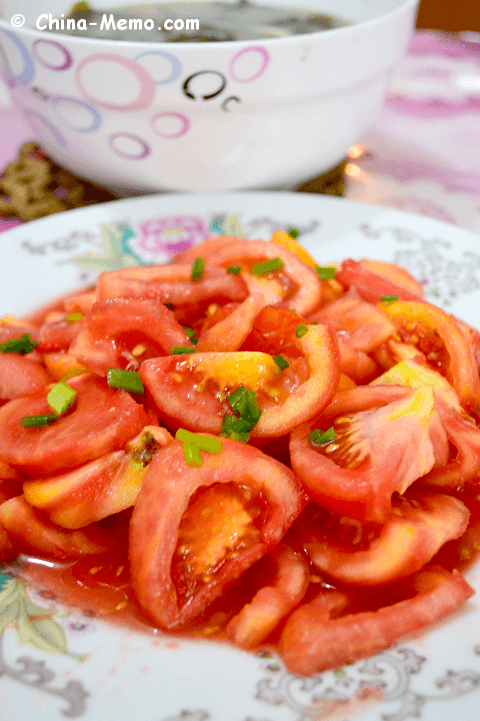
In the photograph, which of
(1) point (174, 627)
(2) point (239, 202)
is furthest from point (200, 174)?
(1) point (174, 627)

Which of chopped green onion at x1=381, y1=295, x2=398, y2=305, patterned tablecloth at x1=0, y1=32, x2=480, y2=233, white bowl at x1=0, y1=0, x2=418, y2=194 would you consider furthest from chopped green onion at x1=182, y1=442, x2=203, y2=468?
patterned tablecloth at x1=0, y1=32, x2=480, y2=233

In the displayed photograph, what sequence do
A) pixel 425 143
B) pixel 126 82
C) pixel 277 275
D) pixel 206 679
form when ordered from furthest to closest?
pixel 425 143 → pixel 126 82 → pixel 277 275 → pixel 206 679

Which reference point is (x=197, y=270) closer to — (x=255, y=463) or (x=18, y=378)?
(x=18, y=378)

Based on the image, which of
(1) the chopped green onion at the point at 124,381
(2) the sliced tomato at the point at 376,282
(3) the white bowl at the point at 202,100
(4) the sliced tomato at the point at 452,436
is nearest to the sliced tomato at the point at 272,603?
(4) the sliced tomato at the point at 452,436

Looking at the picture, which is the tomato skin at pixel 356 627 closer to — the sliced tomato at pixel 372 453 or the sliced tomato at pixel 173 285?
the sliced tomato at pixel 372 453

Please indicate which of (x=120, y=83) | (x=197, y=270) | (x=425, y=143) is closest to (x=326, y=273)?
(x=197, y=270)
